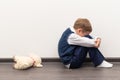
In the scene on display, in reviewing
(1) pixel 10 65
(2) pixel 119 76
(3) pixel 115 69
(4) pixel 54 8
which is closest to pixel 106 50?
(3) pixel 115 69

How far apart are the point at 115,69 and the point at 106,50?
225 mm

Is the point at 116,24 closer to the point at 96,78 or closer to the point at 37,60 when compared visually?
the point at 96,78

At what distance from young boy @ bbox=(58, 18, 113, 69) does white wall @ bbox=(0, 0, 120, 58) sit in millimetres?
128

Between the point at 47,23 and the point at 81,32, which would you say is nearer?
the point at 81,32

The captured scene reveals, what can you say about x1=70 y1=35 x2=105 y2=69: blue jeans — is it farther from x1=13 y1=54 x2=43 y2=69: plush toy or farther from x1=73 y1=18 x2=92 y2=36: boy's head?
x1=13 y1=54 x2=43 y2=69: plush toy

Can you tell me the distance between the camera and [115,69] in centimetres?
238

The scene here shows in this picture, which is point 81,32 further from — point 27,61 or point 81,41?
point 27,61

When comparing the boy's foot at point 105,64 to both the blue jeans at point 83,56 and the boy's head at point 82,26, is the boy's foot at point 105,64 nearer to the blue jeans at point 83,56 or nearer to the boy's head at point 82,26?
the blue jeans at point 83,56

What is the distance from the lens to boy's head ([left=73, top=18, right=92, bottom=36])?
232 centimetres

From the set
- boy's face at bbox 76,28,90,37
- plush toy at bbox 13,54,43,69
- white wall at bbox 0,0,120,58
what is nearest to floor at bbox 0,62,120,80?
plush toy at bbox 13,54,43,69

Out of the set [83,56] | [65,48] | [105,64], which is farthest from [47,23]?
[105,64]

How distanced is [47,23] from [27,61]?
364 millimetres

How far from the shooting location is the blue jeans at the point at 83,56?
2.36 metres

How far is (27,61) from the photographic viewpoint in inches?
93.9
